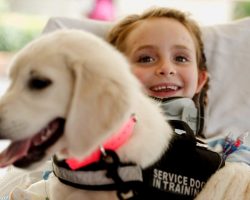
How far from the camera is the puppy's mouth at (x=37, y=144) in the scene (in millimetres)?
724

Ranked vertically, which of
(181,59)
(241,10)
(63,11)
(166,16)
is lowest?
(63,11)

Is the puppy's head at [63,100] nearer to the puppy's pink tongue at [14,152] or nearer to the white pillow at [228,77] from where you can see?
the puppy's pink tongue at [14,152]

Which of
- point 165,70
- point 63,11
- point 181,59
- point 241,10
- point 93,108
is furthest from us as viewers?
point 63,11

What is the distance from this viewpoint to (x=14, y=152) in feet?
2.45

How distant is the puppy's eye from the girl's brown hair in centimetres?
77

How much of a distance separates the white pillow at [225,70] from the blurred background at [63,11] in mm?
2261

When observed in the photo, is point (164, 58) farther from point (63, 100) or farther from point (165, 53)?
point (63, 100)

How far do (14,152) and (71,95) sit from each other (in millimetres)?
158

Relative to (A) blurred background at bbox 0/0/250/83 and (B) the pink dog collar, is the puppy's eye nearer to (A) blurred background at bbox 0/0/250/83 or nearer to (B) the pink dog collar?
(B) the pink dog collar

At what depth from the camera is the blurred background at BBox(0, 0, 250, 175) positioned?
3887 mm

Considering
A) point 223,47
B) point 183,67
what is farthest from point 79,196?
point 223,47

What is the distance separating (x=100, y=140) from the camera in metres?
0.71

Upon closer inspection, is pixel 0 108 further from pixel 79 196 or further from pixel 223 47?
pixel 223 47

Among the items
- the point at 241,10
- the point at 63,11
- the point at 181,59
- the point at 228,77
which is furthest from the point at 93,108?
the point at 63,11
